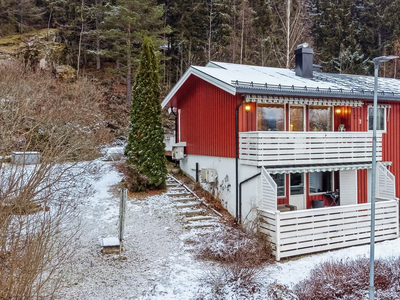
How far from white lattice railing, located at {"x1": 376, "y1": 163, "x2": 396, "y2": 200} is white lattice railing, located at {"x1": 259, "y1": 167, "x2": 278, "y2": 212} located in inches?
191

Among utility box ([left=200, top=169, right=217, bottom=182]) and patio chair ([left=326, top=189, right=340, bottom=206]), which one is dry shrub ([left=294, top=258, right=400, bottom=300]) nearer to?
patio chair ([left=326, top=189, right=340, bottom=206])

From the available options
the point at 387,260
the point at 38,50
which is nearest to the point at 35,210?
the point at 387,260

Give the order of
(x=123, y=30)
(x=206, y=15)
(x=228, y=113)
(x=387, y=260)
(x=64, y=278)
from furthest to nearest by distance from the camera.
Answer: (x=206, y=15) → (x=123, y=30) → (x=228, y=113) → (x=387, y=260) → (x=64, y=278)

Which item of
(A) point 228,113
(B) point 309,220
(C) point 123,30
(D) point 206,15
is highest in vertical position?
(D) point 206,15

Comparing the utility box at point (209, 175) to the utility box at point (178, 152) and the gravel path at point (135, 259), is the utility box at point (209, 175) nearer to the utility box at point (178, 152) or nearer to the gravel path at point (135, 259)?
the gravel path at point (135, 259)

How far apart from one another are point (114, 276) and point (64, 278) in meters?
1.16

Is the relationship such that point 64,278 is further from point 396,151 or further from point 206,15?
point 206,15

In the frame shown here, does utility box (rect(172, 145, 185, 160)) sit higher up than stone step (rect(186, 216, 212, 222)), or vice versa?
utility box (rect(172, 145, 185, 160))

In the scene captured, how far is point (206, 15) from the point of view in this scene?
2916 cm

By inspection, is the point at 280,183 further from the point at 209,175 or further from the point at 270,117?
the point at 209,175

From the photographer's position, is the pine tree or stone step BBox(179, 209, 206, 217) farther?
the pine tree

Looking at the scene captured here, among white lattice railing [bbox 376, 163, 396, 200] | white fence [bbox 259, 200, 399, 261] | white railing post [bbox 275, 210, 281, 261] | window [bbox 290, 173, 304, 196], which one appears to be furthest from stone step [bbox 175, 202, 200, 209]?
white lattice railing [bbox 376, 163, 396, 200]

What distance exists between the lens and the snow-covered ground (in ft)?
23.1

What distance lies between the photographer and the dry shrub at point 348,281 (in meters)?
7.38
